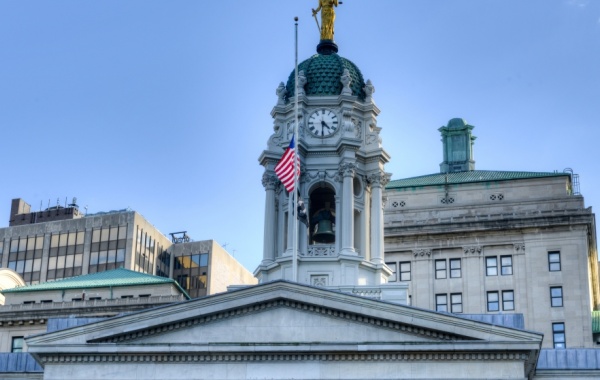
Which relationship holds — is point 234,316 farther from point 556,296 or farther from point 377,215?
point 556,296

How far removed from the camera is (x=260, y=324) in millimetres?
60875

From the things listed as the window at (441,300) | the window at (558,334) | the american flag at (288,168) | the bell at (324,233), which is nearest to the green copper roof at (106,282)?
the window at (441,300)

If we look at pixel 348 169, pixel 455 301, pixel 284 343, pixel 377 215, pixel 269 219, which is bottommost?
pixel 284 343

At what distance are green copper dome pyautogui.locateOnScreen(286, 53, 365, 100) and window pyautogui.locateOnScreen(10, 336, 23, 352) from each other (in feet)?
102

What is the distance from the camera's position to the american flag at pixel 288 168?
222 ft

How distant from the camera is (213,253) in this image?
146 m

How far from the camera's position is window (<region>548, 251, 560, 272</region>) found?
9650 centimetres

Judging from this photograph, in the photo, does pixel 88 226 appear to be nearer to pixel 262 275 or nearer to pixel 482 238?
pixel 482 238

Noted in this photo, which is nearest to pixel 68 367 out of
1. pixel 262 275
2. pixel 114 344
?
pixel 114 344

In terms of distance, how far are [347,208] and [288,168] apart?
144 inches

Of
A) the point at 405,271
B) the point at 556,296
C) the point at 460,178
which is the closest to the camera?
the point at 556,296

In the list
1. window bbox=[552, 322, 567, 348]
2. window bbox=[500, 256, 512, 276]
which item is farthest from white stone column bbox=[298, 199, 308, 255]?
window bbox=[500, 256, 512, 276]

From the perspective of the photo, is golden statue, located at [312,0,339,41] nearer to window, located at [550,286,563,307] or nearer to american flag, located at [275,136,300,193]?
american flag, located at [275,136,300,193]

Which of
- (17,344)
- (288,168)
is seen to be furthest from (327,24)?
(17,344)
